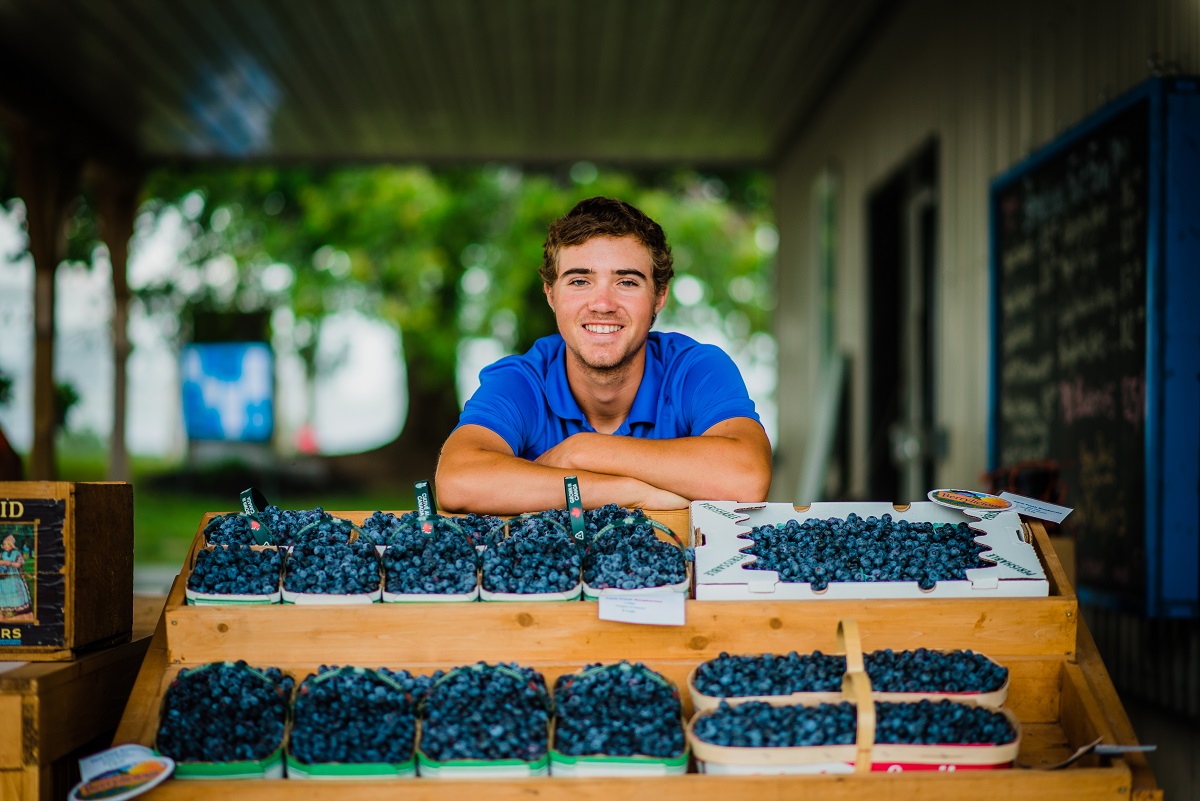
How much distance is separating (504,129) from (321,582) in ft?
24.6

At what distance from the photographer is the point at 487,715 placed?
5.45 ft

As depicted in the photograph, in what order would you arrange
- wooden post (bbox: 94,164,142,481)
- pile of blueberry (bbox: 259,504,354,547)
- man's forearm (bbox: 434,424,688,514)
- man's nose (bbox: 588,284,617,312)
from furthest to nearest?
1. wooden post (bbox: 94,164,142,481)
2. man's nose (bbox: 588,284,617,312)
3. man's forearm (bbox: 434,424,688,514)
4. pile of blueberry (bbox: 259,504,354,547)

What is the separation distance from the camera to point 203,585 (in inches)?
72.7

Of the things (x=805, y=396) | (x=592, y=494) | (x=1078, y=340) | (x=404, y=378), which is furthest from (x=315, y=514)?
(x=404, y=378)

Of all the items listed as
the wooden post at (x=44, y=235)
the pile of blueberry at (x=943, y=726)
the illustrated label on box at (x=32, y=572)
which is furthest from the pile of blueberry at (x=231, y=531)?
the wooden post at (x=44, y=235)

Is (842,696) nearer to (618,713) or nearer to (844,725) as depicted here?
(844,725)

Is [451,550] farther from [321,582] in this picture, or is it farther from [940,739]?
[940,739]

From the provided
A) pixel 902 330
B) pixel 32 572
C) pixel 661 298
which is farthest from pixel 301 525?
pixel 902 330

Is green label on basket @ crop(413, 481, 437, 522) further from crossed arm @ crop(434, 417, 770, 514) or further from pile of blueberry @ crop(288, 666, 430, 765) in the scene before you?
pile of blueberry @ crop(288, 666, 430, 765)

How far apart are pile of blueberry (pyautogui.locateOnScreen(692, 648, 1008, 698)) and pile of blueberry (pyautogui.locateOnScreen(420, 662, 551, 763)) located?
27 centimetres

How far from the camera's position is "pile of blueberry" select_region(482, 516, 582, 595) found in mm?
1829

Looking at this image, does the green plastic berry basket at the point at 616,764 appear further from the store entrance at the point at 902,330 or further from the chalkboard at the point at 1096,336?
the store entrance at the point at 902,330

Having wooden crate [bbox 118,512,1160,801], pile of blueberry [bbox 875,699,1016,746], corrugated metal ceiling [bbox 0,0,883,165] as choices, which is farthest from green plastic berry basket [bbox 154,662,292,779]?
corrugated metal ceiling [bbox 0,0,883,165]

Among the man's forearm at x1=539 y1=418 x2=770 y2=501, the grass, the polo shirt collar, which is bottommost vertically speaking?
the grass
